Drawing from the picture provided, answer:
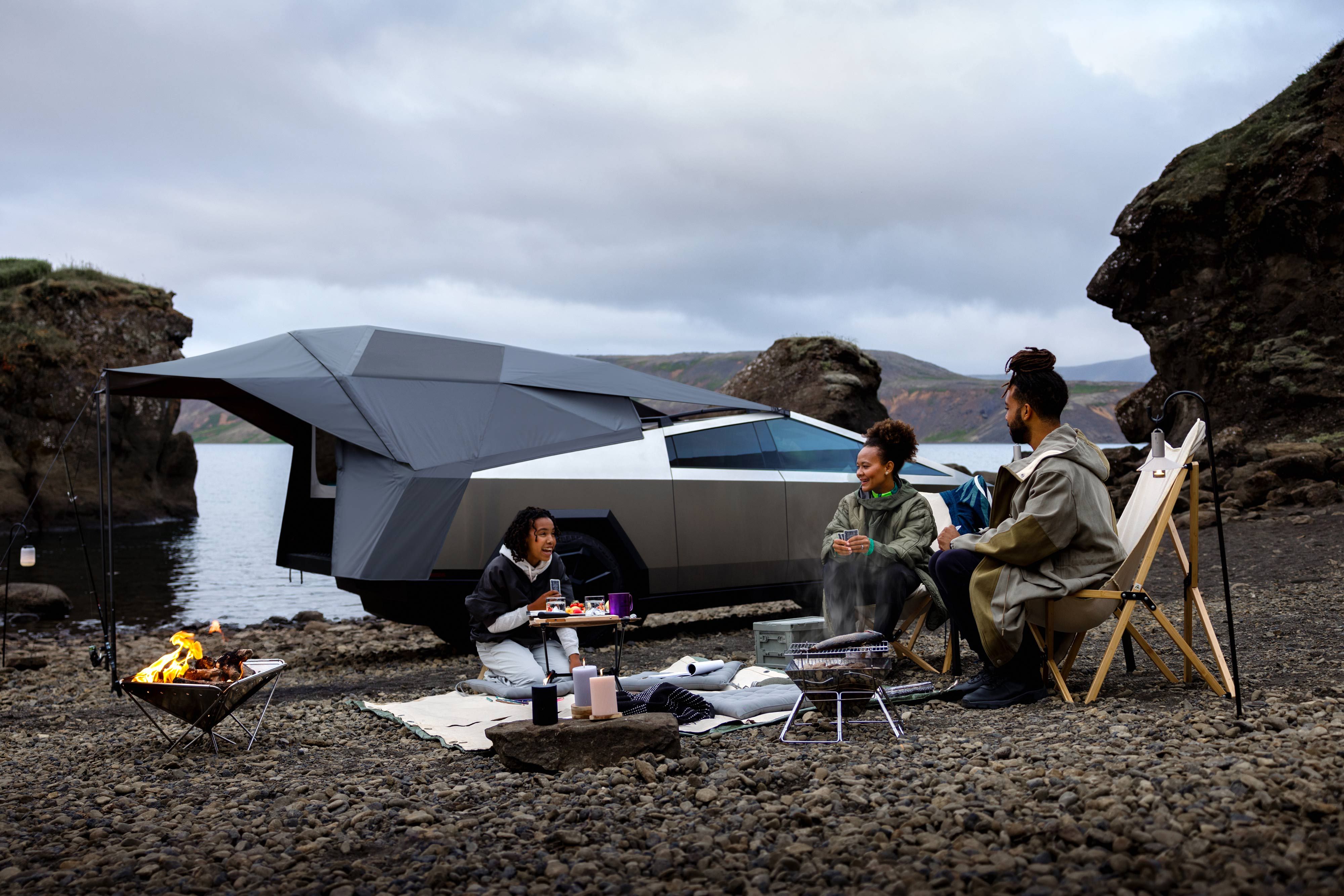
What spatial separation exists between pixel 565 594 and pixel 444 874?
129 inches

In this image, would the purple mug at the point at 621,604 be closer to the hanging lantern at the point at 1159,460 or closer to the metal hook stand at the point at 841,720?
the metal hook stand at the point at 841,720

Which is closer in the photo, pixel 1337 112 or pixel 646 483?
pixel 646 483

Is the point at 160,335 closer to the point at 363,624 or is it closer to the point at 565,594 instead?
the point at 363,624

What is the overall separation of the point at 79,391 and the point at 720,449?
32324 millimetres

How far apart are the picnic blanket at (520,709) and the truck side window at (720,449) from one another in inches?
78.3

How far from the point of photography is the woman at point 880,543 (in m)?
5.57

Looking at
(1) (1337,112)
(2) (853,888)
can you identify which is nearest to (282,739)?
(2) (853,888)

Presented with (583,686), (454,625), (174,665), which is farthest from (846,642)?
(454,625)

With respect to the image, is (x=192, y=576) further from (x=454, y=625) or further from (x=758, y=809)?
(x=758, y=809)

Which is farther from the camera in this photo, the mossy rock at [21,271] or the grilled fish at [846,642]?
the mossy rock at [21,271]

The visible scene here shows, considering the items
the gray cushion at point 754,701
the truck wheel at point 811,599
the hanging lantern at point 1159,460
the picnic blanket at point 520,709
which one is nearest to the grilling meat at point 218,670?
the picnic blanket at point 520,709

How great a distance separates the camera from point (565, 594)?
19.4 feet

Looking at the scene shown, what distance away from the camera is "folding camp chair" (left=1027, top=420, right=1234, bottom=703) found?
166 inches

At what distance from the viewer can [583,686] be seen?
13.0 feet
